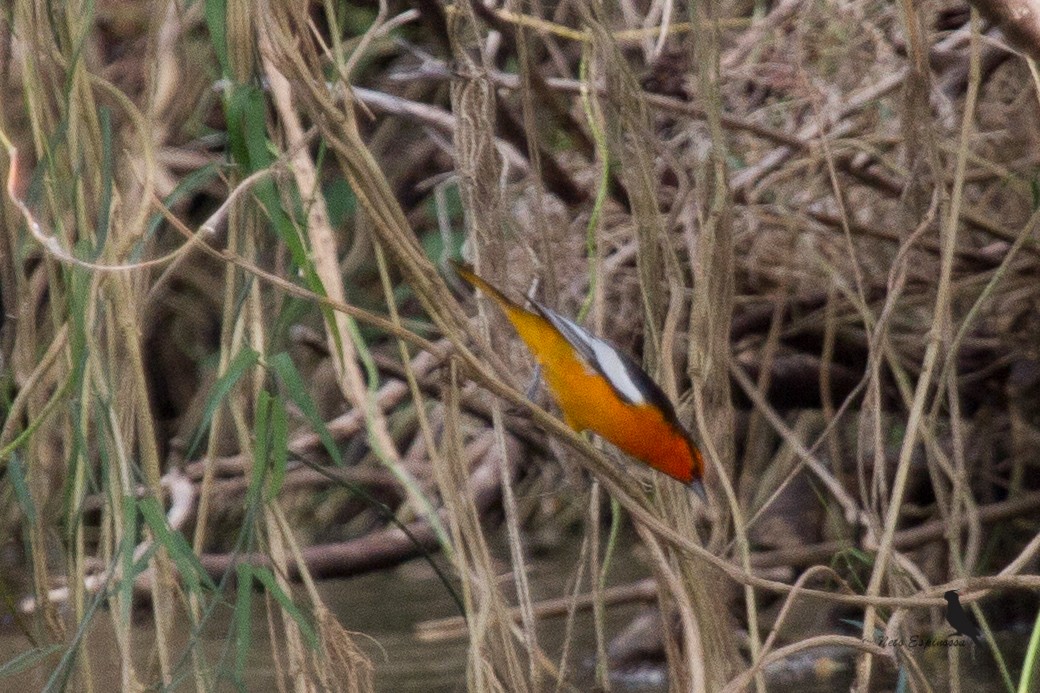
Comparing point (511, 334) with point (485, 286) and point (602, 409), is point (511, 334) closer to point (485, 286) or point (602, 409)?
point (602, 409)

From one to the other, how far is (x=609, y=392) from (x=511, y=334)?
44cm

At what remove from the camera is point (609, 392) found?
6.04 ft

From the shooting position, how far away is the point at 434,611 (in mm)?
3865

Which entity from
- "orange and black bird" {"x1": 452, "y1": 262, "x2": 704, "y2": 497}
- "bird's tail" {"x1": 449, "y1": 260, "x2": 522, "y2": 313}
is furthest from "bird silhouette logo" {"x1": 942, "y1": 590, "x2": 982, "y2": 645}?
"bird's tail" {"x1": 449, "y1": 260, "x2": 522, "y2": 313}

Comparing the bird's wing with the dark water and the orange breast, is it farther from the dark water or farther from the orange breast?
the dark water

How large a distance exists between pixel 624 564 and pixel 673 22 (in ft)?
5.56

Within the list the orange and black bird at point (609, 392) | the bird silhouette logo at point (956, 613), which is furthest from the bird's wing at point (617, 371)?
the bird silhouette logo at point (956, 613)

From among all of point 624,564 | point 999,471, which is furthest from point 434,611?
point 999,471

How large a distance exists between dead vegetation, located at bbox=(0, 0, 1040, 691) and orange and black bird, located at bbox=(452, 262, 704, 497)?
0.06m

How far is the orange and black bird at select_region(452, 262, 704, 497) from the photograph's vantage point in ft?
5.93

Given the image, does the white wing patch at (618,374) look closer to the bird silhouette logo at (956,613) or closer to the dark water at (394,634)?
the bird silhouette logo at (956,613)

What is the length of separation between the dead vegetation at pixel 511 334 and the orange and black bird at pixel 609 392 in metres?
0.06

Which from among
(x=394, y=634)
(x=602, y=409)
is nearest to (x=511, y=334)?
(x=602, y=409)

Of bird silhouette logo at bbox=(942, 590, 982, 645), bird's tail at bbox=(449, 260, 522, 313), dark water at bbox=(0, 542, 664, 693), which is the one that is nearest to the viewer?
bird silhouette logo at bbox=(942, 590, 982, 645)
